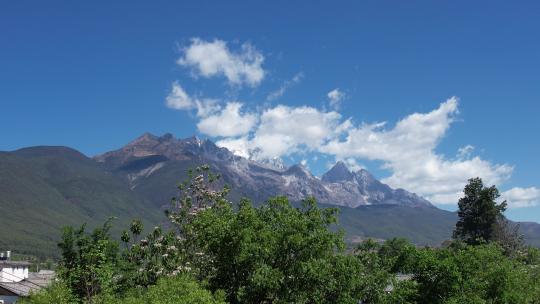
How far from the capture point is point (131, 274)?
43.2m

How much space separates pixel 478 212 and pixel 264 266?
64.9 m

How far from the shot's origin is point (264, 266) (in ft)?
98.9

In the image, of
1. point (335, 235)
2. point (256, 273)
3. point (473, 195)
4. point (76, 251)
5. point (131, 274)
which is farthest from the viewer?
point (473, 195)

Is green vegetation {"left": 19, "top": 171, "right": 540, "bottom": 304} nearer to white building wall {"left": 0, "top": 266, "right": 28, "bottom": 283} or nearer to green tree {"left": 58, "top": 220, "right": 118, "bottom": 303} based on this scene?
green tree {"left": 58, "top": 220, "right": 118, "bottom": 303}

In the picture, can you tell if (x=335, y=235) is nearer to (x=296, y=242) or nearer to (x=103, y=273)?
(x=296, y=242)

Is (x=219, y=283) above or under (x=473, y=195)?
under

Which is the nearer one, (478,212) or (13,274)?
(478,212)

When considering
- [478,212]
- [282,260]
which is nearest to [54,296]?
[282,260]

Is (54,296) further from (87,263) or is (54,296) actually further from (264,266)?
(264,266)

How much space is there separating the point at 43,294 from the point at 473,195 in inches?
2783

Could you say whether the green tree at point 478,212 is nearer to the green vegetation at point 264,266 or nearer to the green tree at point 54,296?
the green vegetation at point 264,266

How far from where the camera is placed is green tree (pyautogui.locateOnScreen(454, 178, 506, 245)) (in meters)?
84.1

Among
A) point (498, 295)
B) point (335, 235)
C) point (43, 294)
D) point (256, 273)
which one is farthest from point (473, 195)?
point (43, 294)

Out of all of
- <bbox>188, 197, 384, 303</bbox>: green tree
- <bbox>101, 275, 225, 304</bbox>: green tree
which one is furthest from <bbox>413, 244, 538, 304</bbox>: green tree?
<bbox>101, 275, 225, 304</bbox>: green tree
